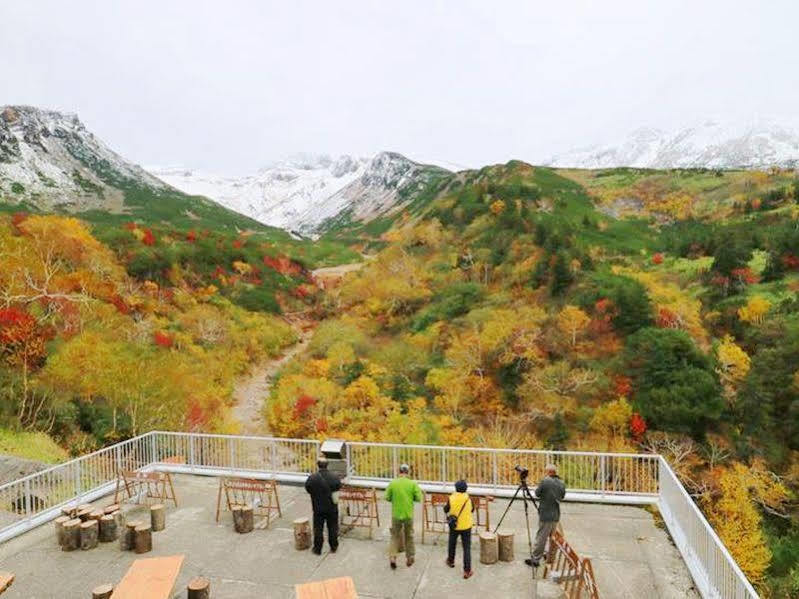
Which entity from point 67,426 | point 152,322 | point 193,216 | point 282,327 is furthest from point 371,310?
point 193,216

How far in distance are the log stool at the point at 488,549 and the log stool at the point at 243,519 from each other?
4209mm

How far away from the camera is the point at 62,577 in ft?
28.9

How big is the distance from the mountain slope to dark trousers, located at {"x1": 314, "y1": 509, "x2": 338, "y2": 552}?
126 meters

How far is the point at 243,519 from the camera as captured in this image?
10.3 metres

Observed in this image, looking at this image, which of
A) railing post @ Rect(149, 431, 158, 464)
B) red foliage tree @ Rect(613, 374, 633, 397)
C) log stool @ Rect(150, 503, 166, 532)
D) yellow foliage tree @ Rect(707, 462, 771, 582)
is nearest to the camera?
log stool @ Rect(150, 503, 166, 532)

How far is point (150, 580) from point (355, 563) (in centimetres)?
Result: 303

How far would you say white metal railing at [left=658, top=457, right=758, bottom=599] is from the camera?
6.44m

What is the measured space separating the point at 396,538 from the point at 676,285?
5108 centimetres

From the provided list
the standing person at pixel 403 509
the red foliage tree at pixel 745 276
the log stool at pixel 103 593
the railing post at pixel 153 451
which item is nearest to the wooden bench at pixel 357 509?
the standing person at pixel 403 509

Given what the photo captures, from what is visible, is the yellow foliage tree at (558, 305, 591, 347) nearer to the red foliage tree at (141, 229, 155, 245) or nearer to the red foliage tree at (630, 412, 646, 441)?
the red foliage tree at (630, 412, 646, 441)

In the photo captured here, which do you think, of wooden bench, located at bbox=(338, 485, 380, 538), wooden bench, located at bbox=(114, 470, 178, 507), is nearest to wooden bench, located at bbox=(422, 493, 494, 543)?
wooden bench, located at bbox=(338, 485, 380, 538)

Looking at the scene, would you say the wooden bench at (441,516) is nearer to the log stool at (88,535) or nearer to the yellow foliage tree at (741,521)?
the log stool at (88,535)

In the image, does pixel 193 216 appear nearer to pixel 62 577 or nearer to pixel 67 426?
pixel 67 426

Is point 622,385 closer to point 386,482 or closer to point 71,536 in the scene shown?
point 386,482
